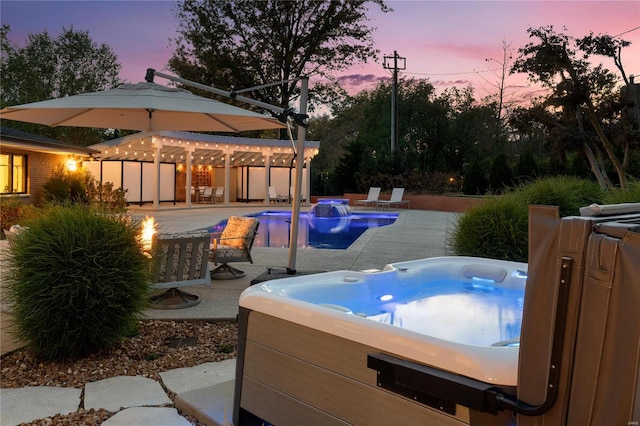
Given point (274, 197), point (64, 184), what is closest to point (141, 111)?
point (64, 184)

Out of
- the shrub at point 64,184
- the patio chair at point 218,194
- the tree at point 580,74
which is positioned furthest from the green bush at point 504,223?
the patio chair at point 218,194

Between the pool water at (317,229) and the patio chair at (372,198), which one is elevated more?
the patio chair at (372,198)

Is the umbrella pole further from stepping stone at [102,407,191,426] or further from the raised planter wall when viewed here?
the raised planter wall

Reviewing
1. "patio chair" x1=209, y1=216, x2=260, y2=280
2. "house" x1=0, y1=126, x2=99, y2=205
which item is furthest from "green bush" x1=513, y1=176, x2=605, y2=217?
"house" x1=0, y1=126, x2=99, y2=205

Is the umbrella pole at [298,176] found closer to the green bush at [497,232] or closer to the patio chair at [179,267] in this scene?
the patio chair at [179,267]

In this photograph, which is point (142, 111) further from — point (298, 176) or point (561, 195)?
point (561, 195)

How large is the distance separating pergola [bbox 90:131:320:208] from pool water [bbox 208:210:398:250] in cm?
229

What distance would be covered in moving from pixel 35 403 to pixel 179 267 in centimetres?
218

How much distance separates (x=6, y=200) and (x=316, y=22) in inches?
832

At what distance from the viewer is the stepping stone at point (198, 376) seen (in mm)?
3135

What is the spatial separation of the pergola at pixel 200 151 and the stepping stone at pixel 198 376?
44.8 ft

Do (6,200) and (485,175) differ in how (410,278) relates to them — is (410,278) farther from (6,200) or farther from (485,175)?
(485,175)

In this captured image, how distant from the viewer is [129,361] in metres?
3.53

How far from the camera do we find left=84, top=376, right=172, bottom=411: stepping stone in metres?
2.86
